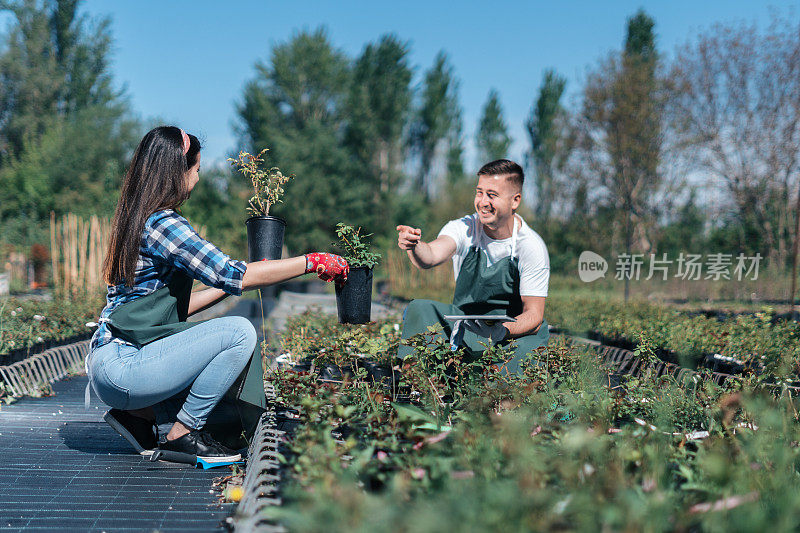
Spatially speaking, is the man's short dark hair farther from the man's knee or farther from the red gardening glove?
the red gardening glove

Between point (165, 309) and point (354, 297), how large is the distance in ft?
2.73

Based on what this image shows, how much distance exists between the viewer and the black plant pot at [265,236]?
2795mm

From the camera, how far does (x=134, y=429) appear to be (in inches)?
98.6

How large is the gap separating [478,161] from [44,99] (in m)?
21.0

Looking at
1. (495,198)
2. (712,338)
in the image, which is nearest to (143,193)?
(495,198)

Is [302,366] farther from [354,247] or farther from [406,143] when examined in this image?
[406,143]

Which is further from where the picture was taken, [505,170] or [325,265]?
[505,170]

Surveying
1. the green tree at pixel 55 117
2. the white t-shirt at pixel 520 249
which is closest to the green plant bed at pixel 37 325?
the white t-shirt at pixel 520 249

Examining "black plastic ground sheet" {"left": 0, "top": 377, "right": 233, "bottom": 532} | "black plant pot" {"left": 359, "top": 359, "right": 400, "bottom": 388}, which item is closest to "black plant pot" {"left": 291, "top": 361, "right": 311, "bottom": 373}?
"black plant pot" {"left": 359, "top": 359, "right": 400, "bottom": 388}

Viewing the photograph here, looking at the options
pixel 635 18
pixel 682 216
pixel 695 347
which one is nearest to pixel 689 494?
pixel 695 347

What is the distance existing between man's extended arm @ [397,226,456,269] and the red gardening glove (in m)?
0.31

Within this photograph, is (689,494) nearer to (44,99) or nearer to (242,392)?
(242,392)

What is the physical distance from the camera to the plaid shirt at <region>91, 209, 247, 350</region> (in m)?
2.30

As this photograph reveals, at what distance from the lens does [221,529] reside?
1746 millimetres
